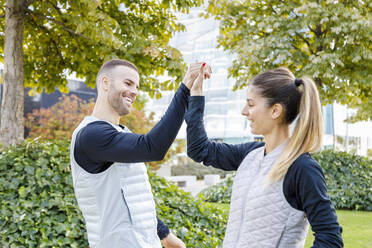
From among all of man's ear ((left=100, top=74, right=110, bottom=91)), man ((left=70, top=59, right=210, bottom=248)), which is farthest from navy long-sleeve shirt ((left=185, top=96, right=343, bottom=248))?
man's ear ((left=100, top=74, right=110, bottom=91))

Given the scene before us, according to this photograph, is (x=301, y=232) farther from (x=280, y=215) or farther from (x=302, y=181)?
(x=302, y=181)

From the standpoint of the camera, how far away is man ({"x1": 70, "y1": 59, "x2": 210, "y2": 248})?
1.66m

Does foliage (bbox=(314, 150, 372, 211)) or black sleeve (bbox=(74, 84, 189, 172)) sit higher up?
black sleeve (bbox=(74, 84, 189, 172))

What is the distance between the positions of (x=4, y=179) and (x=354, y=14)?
27.7ft

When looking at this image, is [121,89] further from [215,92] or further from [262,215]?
[215,92]

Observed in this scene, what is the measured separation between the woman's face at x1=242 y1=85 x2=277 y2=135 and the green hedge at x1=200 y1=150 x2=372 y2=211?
812 cm

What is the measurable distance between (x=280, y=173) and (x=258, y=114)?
319 millimetres

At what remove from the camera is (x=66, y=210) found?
4.12 m

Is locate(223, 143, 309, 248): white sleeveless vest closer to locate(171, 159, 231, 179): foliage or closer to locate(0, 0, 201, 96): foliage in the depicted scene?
locate(0, 0, 201, 96): foliage

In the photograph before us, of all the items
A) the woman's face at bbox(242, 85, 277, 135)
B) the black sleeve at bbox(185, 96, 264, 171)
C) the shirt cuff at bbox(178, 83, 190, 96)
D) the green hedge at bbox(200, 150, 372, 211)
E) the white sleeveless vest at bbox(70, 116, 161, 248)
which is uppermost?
the shirt cuff at bbox(178, 83, 190, 96)

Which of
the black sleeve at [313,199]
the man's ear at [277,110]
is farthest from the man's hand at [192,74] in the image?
the black sleeve at [313,199]

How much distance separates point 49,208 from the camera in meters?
4.18

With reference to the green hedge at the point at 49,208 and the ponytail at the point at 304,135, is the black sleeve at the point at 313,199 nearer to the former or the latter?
the ponytail at the point at 304,135

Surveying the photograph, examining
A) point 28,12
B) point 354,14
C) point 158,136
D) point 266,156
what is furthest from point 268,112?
point 354,14
